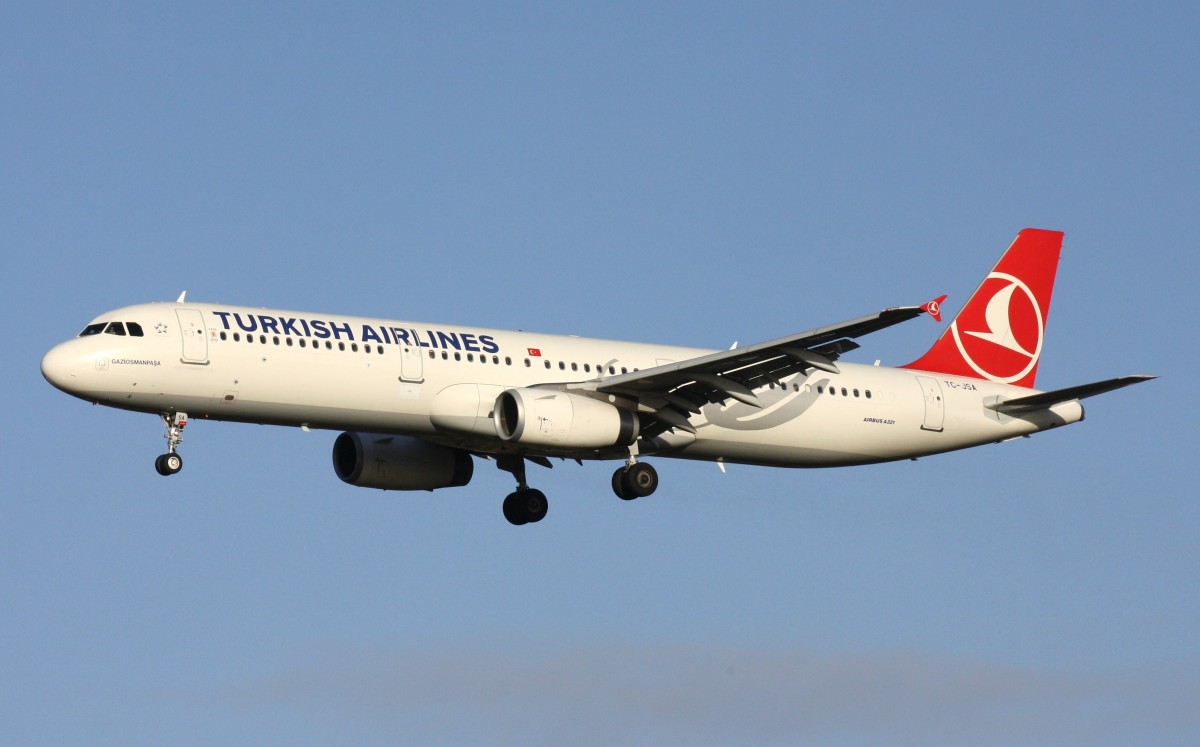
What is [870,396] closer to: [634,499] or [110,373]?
[634,499]

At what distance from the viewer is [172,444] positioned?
47.9m

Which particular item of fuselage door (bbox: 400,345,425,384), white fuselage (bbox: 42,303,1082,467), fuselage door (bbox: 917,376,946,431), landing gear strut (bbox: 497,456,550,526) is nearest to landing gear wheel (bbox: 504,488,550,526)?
landing gear strut (bbox: 497,456,550,526)

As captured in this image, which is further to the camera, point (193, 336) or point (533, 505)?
point (533, 505)

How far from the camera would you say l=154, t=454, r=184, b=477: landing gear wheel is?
4769 centimetres

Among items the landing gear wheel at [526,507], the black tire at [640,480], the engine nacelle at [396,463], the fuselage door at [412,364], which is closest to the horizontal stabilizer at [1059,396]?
the black tire at [640,480]

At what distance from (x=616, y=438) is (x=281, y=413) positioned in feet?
29.0

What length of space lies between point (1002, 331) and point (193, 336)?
25435 mm

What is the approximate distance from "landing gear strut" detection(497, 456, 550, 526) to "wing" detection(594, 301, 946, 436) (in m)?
5.29

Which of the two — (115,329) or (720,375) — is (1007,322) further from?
(115,329)

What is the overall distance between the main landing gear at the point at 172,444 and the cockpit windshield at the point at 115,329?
218 cm

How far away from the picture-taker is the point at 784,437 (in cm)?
5409

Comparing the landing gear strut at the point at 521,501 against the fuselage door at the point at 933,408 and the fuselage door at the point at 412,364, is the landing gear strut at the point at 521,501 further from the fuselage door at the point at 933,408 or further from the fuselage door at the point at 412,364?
the fuselage door at the point at 933,408

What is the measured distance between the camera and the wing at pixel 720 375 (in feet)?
157

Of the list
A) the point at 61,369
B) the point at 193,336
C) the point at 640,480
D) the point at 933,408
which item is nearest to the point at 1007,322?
the point at 933,408
